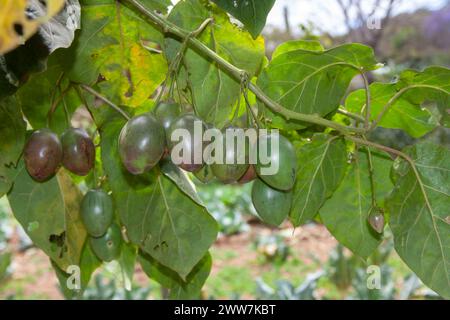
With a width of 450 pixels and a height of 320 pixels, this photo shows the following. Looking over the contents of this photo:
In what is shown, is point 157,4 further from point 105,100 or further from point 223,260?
point 223,260

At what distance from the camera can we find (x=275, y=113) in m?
1.04

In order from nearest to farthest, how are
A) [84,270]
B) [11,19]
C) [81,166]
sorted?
[11,19] < [81,166] < [84,270]

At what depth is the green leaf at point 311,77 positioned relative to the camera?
3.42 ft

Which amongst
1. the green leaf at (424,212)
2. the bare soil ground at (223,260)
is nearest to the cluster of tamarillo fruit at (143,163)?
the green leaf at (424,212)

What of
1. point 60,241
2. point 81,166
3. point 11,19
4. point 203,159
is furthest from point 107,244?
point 11,19

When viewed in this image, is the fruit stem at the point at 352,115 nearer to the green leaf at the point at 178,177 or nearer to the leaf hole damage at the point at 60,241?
the green leaf at the point at 178,177

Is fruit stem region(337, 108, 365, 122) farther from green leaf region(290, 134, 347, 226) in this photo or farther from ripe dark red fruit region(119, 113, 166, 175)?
ripe dark red fruit region(119, 113, 166, 175)

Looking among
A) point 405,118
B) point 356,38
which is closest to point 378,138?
point 356,38

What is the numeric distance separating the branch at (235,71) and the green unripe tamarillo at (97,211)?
0.37 m

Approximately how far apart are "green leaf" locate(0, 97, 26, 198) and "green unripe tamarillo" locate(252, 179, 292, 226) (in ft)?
1.49

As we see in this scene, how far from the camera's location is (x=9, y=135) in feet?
3.31

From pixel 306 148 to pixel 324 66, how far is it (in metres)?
0.17

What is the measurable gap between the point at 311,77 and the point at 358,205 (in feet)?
1.03

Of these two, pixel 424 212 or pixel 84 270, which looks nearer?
pixel 424 212
